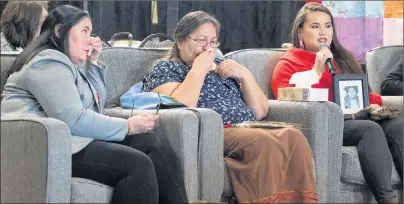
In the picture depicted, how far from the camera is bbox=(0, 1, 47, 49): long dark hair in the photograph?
3389mm

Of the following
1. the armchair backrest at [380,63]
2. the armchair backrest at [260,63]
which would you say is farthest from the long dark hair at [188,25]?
the armchair backrest at [380,63]

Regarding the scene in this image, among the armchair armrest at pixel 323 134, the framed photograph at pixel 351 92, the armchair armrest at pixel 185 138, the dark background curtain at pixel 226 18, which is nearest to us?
the armchair armrest at pixel 185 138

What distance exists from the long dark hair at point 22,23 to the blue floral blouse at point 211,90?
519 millimetres

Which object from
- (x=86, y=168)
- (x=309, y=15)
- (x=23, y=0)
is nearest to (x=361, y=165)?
(x=309, y=15)

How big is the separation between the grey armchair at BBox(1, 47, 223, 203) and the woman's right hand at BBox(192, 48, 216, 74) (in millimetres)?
336

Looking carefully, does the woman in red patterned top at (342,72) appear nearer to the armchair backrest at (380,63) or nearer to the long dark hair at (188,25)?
the armchair backrest at (380,63)

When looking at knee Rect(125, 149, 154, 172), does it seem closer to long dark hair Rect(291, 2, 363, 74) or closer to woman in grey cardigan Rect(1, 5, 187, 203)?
woman in grey cardigan Rect(1, 5, 187, 203)

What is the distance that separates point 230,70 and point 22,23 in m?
0.88

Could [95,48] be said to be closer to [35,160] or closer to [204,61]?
[204,61]

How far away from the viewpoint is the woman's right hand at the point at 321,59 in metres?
3.96

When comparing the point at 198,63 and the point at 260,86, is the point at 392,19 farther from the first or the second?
the point at 198,63

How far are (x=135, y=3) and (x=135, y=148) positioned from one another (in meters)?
2.49

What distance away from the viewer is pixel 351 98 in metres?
3.98

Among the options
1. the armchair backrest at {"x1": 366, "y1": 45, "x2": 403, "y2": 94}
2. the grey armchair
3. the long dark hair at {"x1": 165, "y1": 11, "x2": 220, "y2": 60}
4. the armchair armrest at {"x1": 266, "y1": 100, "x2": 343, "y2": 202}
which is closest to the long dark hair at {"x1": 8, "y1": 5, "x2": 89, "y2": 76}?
the grey armchair
